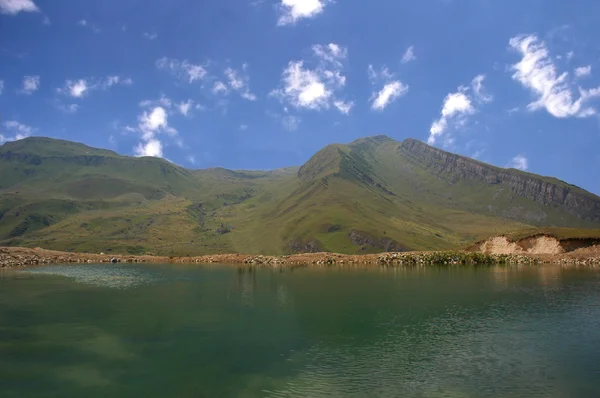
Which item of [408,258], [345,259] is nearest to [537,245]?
[408,258]

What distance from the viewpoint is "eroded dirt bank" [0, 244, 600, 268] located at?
374ft

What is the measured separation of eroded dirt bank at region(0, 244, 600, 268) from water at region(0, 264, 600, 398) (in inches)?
2177

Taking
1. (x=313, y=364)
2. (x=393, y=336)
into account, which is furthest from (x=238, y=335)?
(x=393, y=336)

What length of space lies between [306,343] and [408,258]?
3838 inches

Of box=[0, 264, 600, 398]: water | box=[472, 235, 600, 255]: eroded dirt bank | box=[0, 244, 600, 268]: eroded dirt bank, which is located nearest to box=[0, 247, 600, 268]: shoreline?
box=[0, 244, 600, 268]: eroded dirt bank

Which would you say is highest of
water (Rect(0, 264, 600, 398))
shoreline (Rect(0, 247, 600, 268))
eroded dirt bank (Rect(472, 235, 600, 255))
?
eroded dirt bank (Rect(472, 235, 600, 255))

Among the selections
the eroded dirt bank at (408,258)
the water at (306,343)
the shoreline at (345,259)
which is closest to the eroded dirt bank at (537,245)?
the eroded dirt bank at (408,258)

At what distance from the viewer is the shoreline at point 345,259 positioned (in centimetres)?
11319

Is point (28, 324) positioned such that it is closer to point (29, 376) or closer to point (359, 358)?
point (29, 376)

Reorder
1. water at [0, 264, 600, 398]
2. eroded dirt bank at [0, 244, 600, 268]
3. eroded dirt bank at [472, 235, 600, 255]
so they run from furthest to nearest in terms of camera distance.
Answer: eroded dirt bank at [0, 244, 600, 268] < eroded dirt bank at [472, 235, 600, 255] < water at [0, 264, 600, 398]

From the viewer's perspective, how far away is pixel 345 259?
133750 millimetres

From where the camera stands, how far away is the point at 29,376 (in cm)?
2894

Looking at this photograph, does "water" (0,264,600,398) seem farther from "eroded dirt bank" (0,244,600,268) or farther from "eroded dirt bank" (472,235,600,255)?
"eroded dirt bank" (472,235,600,255)

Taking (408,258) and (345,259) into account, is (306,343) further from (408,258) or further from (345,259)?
(345,259)
